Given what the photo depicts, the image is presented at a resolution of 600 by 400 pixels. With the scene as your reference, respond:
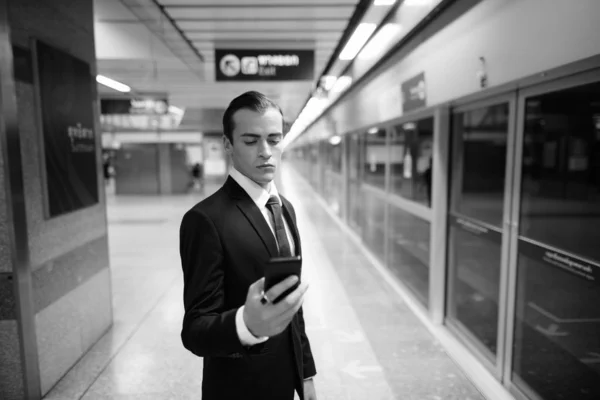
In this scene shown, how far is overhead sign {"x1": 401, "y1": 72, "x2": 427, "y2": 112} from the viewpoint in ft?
13.1

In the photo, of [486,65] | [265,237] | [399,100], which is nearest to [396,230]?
[399,100]

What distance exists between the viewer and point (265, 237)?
116 centimetres

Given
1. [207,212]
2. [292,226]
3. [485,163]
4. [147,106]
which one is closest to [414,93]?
[292,226]

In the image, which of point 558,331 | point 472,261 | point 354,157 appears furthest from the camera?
point 354,157

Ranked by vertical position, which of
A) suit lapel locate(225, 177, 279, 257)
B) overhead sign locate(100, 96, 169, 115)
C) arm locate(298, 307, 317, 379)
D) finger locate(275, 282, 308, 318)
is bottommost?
arm locate(298, 307, 317, 379)

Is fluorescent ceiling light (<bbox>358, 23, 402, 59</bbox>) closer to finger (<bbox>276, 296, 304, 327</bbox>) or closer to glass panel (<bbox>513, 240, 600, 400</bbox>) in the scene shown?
glass panel (<bbox>513, 240, 600, 400</bbox>)

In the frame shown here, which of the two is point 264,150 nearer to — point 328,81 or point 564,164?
point 328,81

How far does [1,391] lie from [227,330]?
256 cm

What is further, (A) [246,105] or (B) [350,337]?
(B) [350,337]

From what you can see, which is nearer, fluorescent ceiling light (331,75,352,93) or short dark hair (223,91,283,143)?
short dark hair (223,91,283,143)

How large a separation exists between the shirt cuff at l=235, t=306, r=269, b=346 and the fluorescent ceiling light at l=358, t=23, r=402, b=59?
4159 mm

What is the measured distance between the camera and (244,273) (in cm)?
112

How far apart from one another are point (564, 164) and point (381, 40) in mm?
16563

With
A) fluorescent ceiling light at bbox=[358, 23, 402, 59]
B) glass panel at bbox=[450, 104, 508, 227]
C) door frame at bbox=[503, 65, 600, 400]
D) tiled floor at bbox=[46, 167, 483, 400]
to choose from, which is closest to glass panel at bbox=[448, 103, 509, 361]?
glass panel at bbox=[450, 104, 508, 227]
